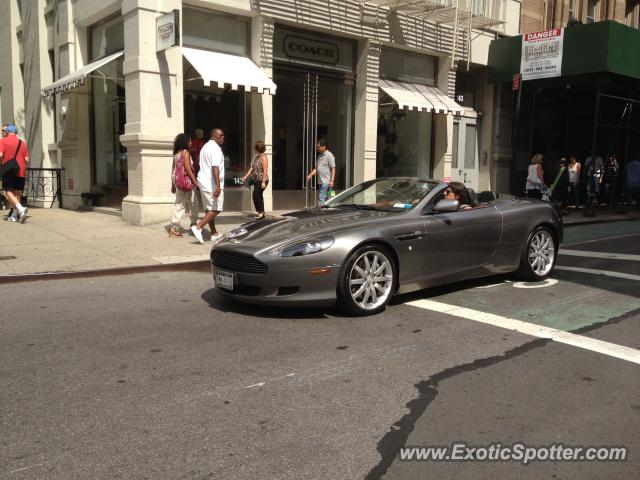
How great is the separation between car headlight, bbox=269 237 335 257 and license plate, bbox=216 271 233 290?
1.79 ft

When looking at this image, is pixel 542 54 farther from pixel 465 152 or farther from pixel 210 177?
pixel 210 177

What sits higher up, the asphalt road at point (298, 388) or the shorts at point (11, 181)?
the shorts at point (11, 181)

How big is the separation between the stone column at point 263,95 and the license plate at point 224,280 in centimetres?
772

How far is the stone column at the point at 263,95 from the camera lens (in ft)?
43.9

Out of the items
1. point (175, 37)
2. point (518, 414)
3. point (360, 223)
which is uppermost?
point (175, 37)

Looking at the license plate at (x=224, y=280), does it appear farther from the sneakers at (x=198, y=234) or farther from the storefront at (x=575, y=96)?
the storefront at (x=575, y=96)

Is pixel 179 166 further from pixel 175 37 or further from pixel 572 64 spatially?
pixel 572 64

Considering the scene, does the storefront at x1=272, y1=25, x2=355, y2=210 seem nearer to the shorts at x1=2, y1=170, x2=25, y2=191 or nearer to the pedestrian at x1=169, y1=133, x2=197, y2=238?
the pedestrian at x1=169, y1=133, x2=197, y2=238

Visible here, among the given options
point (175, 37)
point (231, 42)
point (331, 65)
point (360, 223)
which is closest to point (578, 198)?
point (331, 65)

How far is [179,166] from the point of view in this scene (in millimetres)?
10211

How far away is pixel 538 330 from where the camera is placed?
5.43 meters

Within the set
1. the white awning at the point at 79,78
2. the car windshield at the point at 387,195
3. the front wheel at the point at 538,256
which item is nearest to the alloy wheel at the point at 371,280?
the car windshield at the point at 387,195

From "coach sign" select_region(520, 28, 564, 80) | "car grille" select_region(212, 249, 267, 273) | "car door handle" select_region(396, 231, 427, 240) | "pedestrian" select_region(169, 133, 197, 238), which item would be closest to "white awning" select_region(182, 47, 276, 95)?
"pedestrian" select_region(169, 133, 197, 238)

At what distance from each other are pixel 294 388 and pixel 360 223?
2.36 metres
